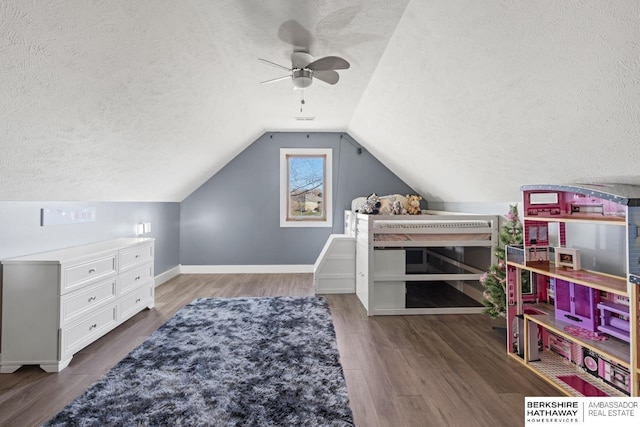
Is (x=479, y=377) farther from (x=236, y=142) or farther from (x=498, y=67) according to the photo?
(x=236, y=142)

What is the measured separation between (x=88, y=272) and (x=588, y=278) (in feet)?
11.1

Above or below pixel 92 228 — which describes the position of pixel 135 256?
below

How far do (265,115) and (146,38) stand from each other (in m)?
2.40

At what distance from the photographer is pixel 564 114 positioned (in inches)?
66.4

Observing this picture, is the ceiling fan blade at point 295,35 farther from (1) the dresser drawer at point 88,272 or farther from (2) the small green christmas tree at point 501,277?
(1) the dresser drawer at point 88,272

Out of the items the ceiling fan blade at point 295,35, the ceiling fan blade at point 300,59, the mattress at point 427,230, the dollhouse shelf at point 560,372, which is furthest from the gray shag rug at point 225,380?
the ceiling fan blade at point 295,35

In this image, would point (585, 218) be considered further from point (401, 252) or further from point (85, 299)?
point (85, 299)

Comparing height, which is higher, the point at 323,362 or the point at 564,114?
the point at 564,114

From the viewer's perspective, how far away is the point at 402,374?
6.66ft

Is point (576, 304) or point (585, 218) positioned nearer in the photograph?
point (585, 218)

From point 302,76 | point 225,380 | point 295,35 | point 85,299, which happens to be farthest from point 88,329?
point 295,35

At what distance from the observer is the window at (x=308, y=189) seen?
5.12m

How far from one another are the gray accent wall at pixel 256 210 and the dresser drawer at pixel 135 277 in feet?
5.69

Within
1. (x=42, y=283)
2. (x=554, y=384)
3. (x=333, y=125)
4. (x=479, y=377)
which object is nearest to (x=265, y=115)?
(x=333, y=125)
